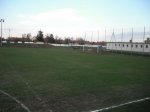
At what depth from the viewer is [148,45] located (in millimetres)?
52156

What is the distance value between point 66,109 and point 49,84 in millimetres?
4092

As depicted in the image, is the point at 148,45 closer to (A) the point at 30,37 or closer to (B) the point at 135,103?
(B) the point at 135,103

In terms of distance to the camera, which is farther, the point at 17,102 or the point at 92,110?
the point at 17,102

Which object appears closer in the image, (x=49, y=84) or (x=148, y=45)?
(x=49, y=84)

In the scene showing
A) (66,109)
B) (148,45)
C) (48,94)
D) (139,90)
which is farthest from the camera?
(148,45)

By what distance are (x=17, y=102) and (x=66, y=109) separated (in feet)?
6.38

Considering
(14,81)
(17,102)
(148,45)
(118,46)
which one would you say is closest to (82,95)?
(17,102)

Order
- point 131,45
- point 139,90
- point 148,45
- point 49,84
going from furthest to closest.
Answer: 1. point 131,45
2. point 148,45
3. point 49,84
4. point 139,90

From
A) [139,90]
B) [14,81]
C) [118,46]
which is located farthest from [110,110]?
[118,46]

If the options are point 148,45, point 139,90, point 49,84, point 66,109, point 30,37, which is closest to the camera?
point 66,109

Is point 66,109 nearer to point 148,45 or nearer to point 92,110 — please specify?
point 92,110

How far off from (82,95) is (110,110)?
212 cm

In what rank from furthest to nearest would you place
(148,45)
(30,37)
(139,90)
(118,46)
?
(30,37) → (118,46) → (148,45) → (139,90)

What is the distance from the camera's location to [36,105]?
7.05 meters
